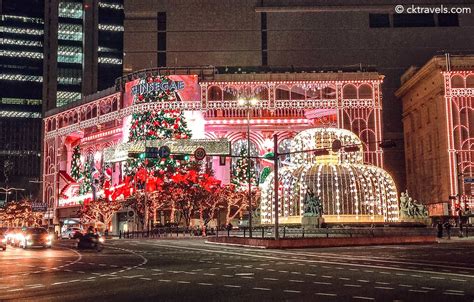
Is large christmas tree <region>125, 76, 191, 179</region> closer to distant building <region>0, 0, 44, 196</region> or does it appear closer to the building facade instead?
the building facade

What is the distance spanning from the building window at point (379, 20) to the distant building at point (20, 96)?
297 ft

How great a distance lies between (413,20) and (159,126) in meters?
44.8

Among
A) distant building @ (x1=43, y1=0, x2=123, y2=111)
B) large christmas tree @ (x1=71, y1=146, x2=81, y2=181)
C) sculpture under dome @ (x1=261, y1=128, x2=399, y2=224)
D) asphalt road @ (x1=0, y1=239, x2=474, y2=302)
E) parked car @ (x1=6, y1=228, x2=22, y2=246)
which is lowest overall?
asphalt road @ (x1=0, y1=239, x2=474, y2=302)

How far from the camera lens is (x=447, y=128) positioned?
6925 cm

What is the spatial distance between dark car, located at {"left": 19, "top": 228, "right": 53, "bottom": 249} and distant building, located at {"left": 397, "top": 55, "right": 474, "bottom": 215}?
4147 centimetres

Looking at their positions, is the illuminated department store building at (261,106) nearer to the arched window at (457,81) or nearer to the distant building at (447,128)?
the distant building at (447,128)

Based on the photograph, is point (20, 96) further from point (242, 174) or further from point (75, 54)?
point (242, 174)

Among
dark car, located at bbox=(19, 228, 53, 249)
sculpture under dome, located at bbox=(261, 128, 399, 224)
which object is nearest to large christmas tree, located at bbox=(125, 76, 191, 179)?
sculpture under dome, located at bbox=(261, 128, 399, 224)

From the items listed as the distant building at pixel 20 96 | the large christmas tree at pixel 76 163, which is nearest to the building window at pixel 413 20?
the large christmas tree at pixel 76 163

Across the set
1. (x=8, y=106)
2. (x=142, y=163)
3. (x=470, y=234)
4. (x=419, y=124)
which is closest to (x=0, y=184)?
(x=8, y=106)

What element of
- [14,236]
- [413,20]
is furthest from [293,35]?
[14,236]

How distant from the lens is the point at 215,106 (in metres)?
78.5

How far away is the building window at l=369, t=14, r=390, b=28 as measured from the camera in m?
94.4

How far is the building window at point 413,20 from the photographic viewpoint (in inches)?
3688
